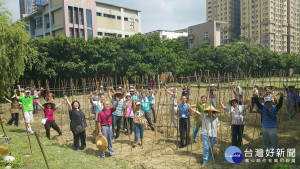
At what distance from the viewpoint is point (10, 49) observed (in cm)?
1161

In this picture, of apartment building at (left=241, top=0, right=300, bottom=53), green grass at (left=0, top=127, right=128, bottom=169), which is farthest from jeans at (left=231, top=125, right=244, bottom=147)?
apartment building at (left=241, top=0, right=300, bottom=53)

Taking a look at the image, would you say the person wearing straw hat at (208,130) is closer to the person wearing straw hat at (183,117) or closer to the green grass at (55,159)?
the person wearing straw hat at (183,117)

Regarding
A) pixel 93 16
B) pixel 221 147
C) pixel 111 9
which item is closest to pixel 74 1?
pixel 93 16

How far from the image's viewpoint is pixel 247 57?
100.0 ft

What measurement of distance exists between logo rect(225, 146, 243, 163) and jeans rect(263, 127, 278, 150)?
640mm

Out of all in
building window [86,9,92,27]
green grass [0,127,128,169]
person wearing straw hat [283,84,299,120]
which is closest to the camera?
green grass [0,127,128,169]

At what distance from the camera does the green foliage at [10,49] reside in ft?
36.3

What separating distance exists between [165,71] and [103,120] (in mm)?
17637

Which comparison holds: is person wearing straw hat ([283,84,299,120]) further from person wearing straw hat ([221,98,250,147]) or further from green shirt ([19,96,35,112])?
green shirt ([19,96,35,112])

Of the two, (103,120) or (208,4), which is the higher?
(208,4)

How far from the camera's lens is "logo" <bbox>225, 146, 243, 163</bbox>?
5.30 meters

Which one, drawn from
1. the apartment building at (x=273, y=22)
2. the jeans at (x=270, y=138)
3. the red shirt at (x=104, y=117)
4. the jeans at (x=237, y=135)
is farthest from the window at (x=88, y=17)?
the apartment building at (x=273, y=22)

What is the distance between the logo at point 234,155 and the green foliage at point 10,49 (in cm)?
1100

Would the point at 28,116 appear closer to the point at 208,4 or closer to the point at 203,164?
the point at 203,164
